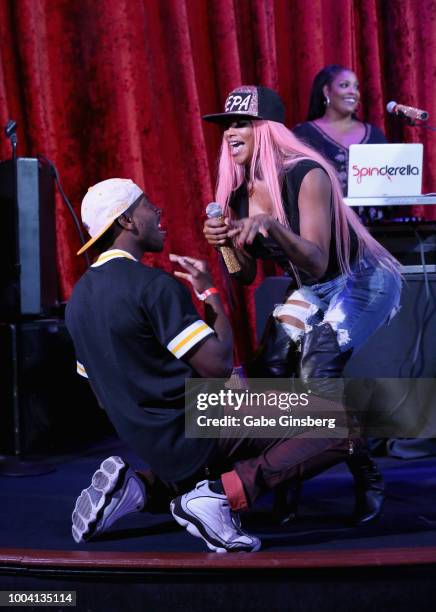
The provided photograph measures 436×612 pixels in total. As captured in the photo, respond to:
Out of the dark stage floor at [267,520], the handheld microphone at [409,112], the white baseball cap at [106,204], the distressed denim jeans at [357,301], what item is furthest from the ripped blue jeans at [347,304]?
the handheld microphone at [409,112]

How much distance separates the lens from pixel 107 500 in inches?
84.4

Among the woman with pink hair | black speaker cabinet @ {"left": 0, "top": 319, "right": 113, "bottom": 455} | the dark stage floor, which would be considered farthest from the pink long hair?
black speaker cabinet @ {"left": 0, "top": 319, "right": 113, "bottom": 455}

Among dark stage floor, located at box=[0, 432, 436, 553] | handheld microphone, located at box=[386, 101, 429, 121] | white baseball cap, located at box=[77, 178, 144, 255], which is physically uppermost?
handheld microphone, located at box=[386, 101, 429, 121]

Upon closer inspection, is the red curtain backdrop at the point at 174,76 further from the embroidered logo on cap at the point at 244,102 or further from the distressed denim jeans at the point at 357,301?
the distressed denim jeans at the point at 357,301

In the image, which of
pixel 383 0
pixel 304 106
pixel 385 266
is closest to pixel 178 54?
pixel 304 106

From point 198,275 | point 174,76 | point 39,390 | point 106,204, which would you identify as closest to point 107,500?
point 198,275

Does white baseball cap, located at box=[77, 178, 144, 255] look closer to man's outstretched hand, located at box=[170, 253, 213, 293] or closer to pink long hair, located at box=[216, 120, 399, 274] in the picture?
man's outstretched hand, located at box=[170, 253, 213, 293]

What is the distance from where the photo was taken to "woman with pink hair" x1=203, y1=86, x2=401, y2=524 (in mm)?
2334

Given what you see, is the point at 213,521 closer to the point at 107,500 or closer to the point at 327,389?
the point at 107,500

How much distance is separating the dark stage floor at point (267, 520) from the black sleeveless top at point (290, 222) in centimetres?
73

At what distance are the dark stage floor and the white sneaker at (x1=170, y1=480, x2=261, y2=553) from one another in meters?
0.06

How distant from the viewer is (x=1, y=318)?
3.25 metres

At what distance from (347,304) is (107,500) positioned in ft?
3.03

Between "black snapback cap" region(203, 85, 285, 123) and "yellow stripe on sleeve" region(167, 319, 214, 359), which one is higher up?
"black snapback cap" region(203, 85, 285, 123)
